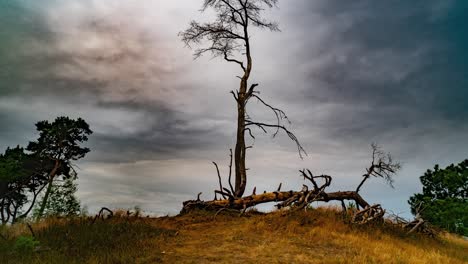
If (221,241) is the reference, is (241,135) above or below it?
above

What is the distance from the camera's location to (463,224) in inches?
863

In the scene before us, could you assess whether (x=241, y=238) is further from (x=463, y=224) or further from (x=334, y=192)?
(x=463, y=224)

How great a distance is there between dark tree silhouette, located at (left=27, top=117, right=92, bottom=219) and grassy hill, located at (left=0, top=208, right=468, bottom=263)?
55.0 ft

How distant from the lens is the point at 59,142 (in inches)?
1088

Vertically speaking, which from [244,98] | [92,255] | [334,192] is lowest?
[92,255]

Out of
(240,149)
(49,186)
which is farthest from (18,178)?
(240,149)

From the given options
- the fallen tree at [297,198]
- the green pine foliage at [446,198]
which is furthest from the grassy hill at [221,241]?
the green pine foliage at [446,198]

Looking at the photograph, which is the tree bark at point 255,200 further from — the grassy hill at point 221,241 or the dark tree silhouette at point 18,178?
the dark tree silhouette at point 18,178

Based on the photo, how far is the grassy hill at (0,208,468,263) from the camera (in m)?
8.45

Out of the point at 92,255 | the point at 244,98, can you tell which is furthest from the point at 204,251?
the point at 244,98

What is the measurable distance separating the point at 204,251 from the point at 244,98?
31.7 ft

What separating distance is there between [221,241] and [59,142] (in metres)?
21.9

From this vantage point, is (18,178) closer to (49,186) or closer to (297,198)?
(49,186)

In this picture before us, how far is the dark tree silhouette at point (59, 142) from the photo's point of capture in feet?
90.3
